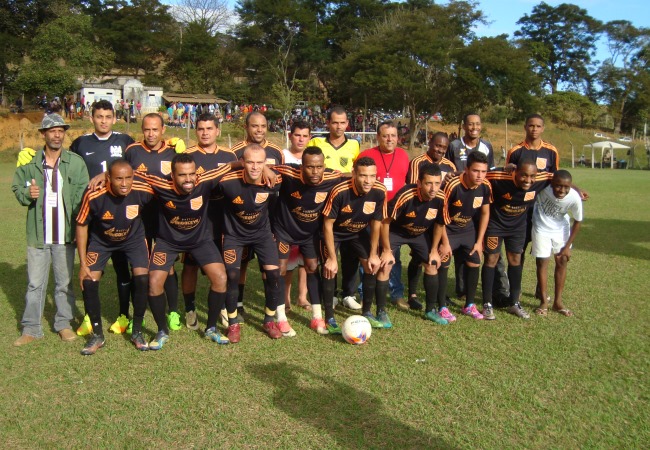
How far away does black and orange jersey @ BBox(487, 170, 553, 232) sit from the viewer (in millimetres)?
6570

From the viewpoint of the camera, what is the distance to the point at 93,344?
18.2 ft

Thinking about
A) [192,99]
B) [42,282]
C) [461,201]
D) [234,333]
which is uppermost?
[192,99]

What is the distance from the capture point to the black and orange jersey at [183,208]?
18.3ft

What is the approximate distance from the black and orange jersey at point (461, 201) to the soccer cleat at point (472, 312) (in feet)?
2.94

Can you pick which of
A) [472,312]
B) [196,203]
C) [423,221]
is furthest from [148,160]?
[472,312]

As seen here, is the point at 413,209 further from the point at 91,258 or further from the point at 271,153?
the point at 91,258

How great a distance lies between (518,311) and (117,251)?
4.49m

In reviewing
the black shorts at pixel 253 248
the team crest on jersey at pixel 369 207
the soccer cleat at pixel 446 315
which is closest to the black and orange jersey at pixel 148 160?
the black shorts at pixel 253 248

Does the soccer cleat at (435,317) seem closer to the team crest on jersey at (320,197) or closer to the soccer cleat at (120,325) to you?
the team crest on jersey at (320,197)

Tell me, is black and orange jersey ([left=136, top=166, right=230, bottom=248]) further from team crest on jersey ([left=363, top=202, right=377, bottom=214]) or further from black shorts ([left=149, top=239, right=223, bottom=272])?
team crest on jersey ([left=363, top=202, right=377, bottom=214])

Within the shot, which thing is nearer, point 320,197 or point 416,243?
point 320,197

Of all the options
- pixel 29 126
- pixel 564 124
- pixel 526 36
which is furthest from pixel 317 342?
pixel 526 36

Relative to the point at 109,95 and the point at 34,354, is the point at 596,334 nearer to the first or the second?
the point at 34,354

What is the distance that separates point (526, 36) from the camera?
252 feet
